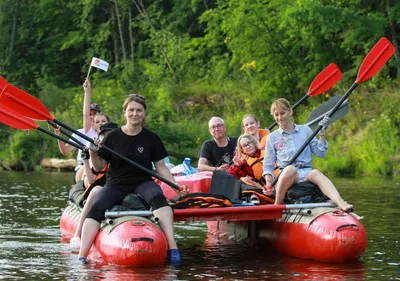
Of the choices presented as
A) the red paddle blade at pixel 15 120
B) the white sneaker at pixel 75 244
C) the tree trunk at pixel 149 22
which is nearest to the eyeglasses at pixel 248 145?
the white sneaker at pixel 75 244

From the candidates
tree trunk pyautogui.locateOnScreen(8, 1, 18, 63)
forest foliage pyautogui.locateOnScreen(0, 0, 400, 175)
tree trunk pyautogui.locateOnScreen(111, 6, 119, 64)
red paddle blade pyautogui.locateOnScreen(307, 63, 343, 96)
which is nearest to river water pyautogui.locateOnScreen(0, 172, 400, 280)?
red paddle blade pyautogui.locateOnScreen(307, 63, 343, 96)

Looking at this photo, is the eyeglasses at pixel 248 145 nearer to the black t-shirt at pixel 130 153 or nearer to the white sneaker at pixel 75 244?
the black t-shirt at pixel 130 153

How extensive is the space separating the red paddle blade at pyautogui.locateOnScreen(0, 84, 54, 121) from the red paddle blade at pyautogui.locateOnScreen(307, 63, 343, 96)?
12.6ft

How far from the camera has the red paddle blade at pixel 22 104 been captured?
977cm

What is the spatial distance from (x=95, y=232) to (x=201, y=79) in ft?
74.3

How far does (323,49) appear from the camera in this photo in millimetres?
26266

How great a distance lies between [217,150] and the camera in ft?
36.9

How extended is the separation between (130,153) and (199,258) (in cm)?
135

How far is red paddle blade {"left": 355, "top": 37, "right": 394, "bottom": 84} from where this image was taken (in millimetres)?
10766

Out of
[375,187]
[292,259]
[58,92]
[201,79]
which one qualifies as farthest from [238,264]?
[58,92]

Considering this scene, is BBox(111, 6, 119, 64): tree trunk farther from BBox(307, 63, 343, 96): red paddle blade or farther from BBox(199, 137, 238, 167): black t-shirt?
BBox(199, 137, 238, 167): black t-shirt

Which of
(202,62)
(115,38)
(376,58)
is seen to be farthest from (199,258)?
(115,38)

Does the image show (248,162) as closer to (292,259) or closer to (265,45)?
(292,259)

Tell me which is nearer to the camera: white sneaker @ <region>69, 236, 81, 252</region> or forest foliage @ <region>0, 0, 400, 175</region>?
white sneaker @ <region>69, 236, 81, 252</region>
